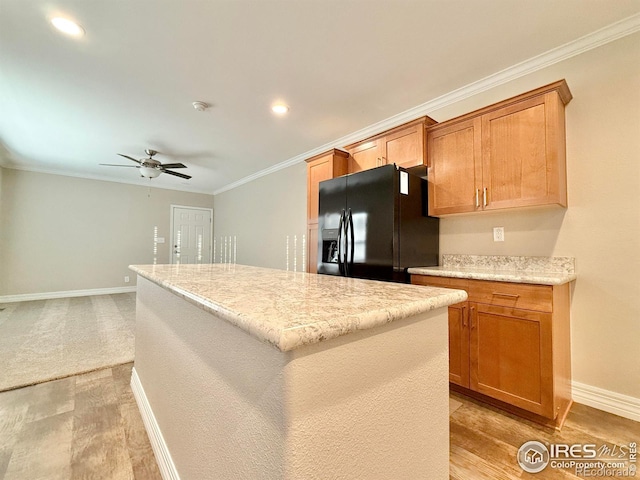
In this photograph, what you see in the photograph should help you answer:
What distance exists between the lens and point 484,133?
2.20m

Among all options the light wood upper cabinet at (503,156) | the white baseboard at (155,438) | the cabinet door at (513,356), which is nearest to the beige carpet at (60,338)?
the white baseboard at (155,438)

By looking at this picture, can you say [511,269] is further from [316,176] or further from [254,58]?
[254,58]

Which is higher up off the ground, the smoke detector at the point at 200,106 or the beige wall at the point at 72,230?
the smoke detector at the point at 200,106

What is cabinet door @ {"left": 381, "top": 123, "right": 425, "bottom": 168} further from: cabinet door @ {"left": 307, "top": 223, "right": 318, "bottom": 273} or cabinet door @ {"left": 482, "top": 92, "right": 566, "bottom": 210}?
cabinet door @ {"left": 307, "top": 223, "right": 318, "bottom": 273}

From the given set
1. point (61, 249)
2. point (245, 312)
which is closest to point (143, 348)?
point (245, 312)

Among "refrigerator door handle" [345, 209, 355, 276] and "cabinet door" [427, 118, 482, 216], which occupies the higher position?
"cabinet door" [427, 118, 482, 216]

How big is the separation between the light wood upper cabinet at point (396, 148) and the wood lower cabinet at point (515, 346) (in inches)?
47.3

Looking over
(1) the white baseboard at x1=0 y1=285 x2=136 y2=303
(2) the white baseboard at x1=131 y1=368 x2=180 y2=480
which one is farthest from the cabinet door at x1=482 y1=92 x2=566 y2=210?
(1) the white baseboard at x1=0 y1=285 x2=136 y2=303

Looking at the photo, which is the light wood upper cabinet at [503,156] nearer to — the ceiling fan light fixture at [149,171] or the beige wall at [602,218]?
the beige wall at [602,218]

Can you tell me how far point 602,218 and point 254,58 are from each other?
9.10 ft

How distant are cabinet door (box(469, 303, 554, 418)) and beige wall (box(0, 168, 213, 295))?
667 centimetres

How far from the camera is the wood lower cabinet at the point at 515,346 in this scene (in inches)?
65.8

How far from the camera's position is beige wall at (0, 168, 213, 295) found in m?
5.05

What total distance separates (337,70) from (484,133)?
1295mm
